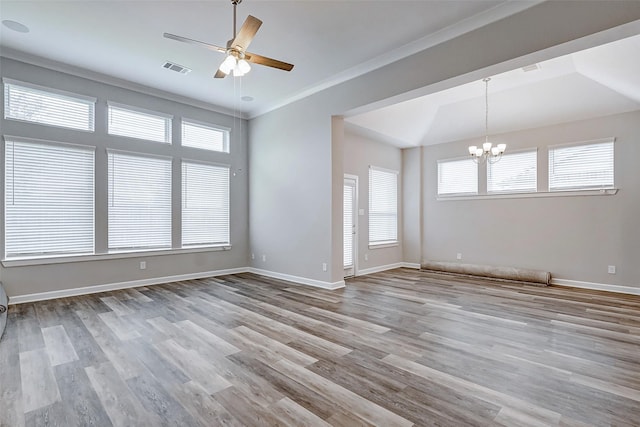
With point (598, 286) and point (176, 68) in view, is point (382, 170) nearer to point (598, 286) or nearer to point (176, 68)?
point (598, 286)

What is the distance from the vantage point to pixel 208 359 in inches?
108

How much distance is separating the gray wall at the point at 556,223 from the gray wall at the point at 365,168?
119 centimetres

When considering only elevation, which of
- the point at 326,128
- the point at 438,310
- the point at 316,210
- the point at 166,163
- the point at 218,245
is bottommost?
the point at 438,310

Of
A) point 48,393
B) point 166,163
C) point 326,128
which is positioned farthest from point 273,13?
point 48,393

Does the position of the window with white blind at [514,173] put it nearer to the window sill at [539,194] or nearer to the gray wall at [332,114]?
the window sill at [539,194]

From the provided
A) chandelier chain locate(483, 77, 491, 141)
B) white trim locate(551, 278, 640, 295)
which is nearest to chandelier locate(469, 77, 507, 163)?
chandelier chain locate(483, 77, 491, 141)

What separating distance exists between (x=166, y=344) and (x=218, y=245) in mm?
3737

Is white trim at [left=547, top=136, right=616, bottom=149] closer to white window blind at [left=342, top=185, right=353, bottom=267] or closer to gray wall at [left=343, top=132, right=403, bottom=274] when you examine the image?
gray wall at [left=343, top=132, right=403, bottom=274]

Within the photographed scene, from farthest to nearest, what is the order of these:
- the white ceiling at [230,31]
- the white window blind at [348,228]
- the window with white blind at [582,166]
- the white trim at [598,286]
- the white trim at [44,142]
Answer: the white window blind at [348,228], the window with white blind at [582,166], the white trim at [598,286], the white trim at [44,142], the white ceiling at [230,31]

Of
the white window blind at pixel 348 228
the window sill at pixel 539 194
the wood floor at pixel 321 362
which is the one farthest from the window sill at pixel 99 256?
the window sill at pixel 539 194

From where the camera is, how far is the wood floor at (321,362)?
6.56 ft

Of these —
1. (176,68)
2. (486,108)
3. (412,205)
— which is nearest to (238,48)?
(176,68)

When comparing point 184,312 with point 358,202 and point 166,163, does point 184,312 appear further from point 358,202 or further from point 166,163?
point 358,202

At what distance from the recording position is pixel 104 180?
5211mm
